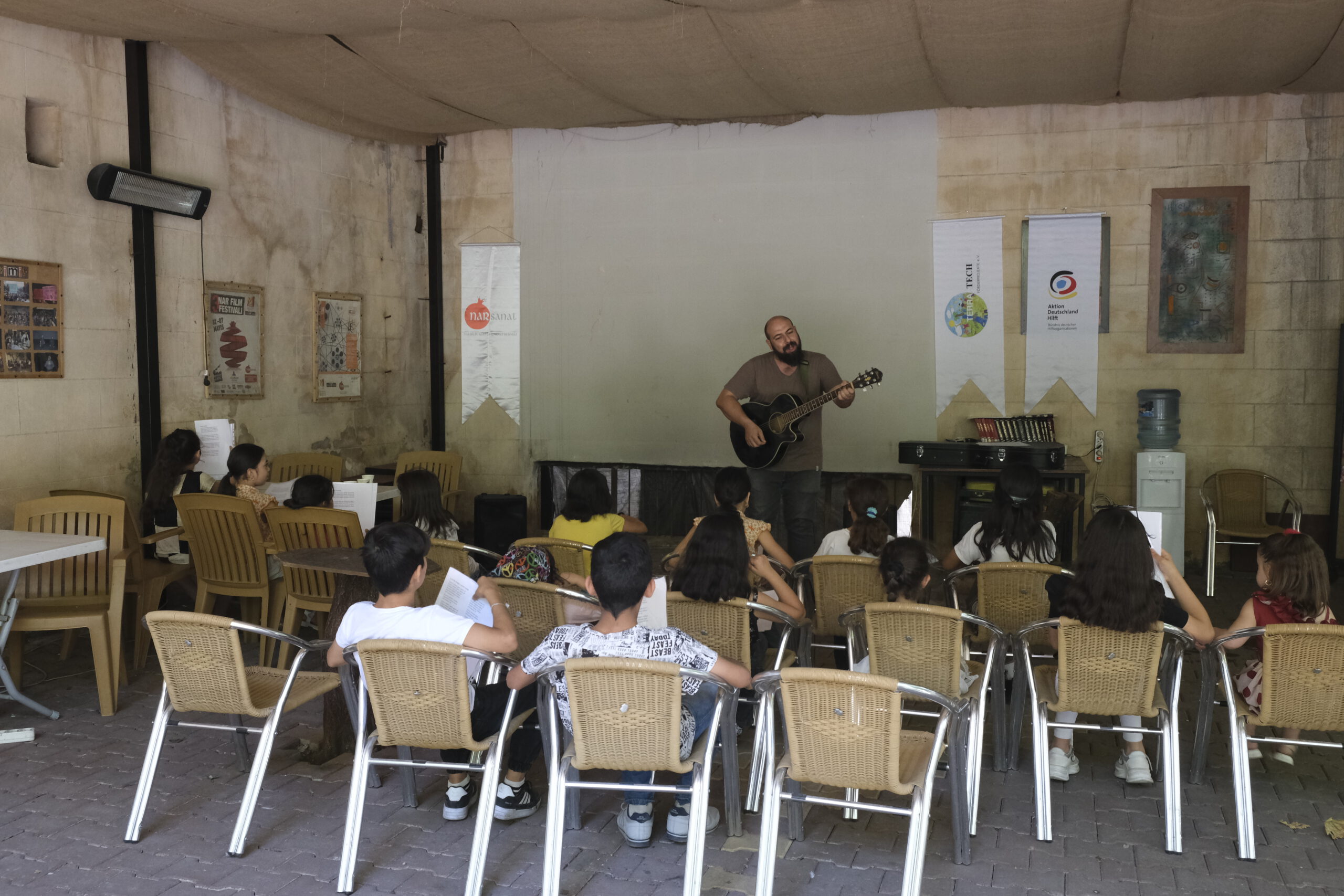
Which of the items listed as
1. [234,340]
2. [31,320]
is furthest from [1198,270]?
[31,320]

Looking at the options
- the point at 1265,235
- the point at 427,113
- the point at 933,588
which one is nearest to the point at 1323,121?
the point at 1265,235

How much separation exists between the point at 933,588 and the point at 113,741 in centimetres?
418

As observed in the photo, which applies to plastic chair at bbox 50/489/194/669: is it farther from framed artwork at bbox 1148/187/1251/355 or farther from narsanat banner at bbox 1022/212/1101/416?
framed artwork at bbox 1148/187/1251/355

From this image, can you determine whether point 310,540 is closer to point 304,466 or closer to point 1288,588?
point 304,466

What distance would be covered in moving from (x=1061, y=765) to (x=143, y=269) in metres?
5.49

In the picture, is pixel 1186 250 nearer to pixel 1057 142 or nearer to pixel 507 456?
pixel 1057 142

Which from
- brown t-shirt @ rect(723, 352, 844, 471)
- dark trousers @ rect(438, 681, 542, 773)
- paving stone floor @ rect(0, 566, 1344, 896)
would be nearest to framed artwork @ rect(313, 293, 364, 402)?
brown t-shirt @ rect(723, 352, 844, 471)

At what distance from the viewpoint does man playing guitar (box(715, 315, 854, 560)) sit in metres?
6.35

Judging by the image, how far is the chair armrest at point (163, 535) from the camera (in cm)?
525

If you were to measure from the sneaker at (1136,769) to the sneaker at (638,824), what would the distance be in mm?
1670

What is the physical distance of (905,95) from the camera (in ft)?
22.9

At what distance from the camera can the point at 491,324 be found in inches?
354

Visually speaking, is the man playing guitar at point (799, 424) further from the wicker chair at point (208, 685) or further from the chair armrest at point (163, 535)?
the wicker chair at point (208, 685)

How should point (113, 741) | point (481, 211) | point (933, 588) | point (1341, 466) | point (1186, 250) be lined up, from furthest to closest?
point (481, 211), point (1186, 250), point (1341, 466), point (933, 588), point (113, 741)
